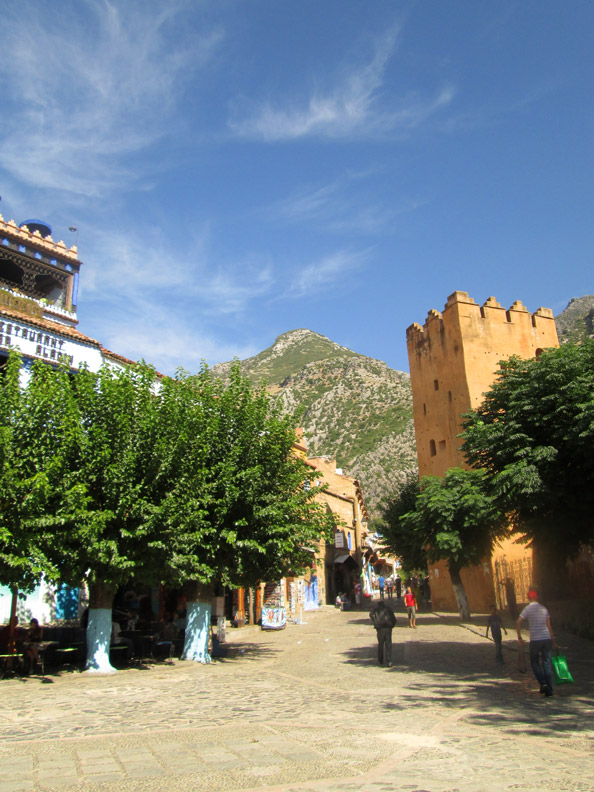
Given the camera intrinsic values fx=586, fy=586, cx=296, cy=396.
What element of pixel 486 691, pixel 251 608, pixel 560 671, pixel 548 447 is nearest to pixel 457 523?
pixel 251 608

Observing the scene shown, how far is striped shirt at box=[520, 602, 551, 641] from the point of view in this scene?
9.30 metres

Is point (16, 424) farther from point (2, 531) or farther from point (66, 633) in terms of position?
point (66, 633)

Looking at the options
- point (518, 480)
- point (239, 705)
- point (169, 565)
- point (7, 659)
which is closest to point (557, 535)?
point (518, 480)

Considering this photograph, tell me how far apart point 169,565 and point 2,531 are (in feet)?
12.1

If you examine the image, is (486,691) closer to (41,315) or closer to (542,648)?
(542,648)

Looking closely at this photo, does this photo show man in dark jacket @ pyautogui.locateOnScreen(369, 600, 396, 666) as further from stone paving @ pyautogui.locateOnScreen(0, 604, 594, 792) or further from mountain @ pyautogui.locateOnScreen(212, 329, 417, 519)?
mountain @ pyautogui.locateOnScreen(212, 329, 417, 519)

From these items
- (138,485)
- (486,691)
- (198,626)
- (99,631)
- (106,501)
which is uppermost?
(138,485)

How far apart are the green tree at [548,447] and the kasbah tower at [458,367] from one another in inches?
645

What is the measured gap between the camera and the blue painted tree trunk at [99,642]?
1330 centimetres

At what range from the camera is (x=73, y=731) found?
25.0 ft

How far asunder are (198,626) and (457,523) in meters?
12.6

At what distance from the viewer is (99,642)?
13.4 metres

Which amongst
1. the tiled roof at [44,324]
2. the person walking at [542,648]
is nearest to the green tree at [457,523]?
the person walking at [542,648]

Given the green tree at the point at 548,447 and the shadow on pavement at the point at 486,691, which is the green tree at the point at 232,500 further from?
the green tree at the point at 548,447
